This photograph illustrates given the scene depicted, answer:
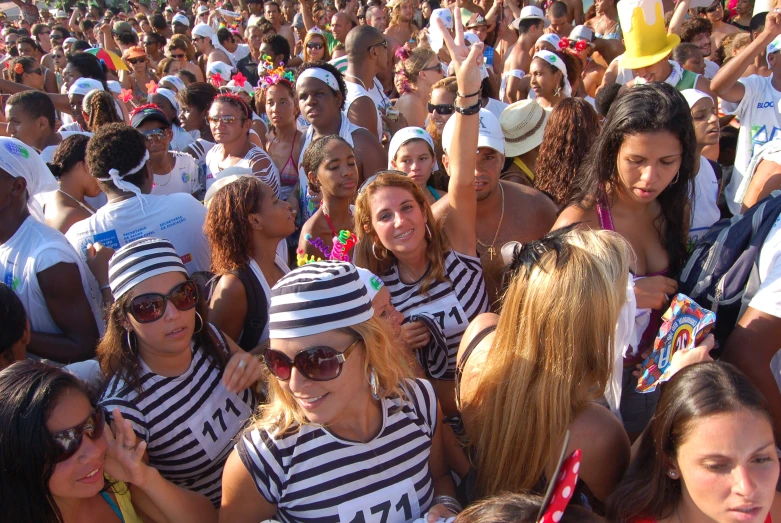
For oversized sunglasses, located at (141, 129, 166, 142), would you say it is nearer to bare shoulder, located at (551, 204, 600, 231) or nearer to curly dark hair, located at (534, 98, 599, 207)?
curly dark hair, located at (534, 98, 599, 207)

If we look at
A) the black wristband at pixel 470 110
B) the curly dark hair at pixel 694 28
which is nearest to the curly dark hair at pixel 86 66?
the black wristband at pixel 470 110

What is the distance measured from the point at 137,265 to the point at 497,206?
197 cm

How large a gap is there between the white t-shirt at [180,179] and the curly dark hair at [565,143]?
272cm

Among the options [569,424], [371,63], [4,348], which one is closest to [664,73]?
[371,63]


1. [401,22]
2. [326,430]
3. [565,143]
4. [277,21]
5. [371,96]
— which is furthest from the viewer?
[277,21]

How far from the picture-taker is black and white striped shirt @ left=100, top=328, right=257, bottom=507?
2053mm

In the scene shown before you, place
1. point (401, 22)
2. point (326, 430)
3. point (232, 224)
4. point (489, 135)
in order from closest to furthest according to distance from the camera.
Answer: point (326, 430) → point (232, 224) → point (489, 135) → point (401, 22)

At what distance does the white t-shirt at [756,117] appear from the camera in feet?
13.3

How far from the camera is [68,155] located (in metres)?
3.73

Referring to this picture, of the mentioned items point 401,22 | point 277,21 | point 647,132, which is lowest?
point 647,132

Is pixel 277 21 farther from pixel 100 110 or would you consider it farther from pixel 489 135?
pixel 489 135

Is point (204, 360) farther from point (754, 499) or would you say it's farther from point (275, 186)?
point (275, 186)

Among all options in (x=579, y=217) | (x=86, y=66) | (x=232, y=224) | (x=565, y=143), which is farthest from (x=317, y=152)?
(x=86, y=66)

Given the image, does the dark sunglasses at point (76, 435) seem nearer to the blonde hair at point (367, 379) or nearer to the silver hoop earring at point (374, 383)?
the blonde hair at point (367, 379)
